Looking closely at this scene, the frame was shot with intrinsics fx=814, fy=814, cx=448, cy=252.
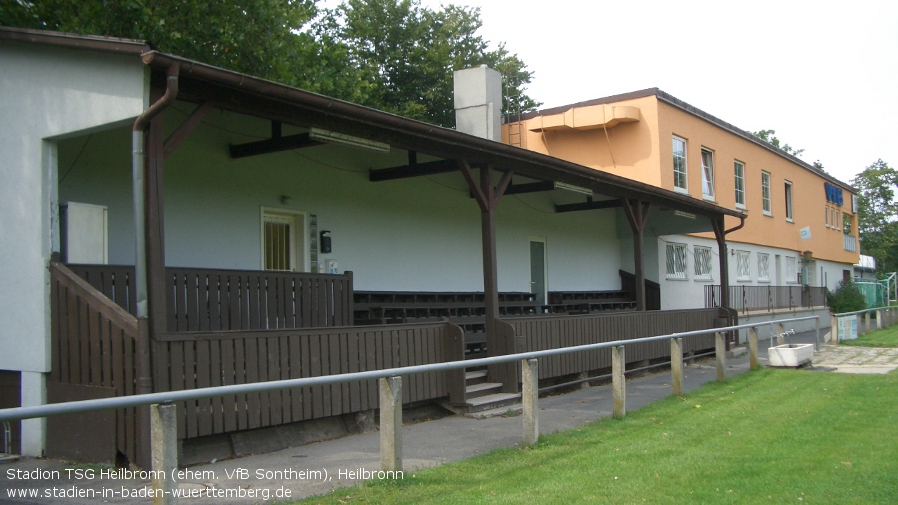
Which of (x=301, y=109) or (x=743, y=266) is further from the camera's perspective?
(x=743, y=266)

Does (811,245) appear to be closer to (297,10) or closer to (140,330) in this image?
(297,10)

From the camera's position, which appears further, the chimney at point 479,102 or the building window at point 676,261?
the building window at point 676,261

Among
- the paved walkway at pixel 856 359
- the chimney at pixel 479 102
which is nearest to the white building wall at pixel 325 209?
the chimney at pixel 479 102

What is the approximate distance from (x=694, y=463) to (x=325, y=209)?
22.9ft

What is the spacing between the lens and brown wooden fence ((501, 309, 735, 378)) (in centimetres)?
1245

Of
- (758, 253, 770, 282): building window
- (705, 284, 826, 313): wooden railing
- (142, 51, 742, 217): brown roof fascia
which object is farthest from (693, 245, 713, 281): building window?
(142, 51, 742, 217): brown roof fascia

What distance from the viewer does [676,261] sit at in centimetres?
2272

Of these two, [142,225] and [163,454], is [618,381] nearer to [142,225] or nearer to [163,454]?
[142,225]

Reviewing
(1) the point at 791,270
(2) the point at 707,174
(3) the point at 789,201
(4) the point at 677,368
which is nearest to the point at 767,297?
(2) the point at 707,174

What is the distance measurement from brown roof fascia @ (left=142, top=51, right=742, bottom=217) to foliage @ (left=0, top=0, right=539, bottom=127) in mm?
8095

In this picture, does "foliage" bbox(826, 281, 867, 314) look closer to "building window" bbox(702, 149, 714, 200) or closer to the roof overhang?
"building window" bbox(702, 149, 714, 200)

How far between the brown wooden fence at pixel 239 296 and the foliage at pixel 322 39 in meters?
Result: 8.67

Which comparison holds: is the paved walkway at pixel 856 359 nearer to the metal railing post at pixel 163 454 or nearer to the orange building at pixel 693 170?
the orange building at pixel 693 170

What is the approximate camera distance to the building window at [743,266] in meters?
26.9
